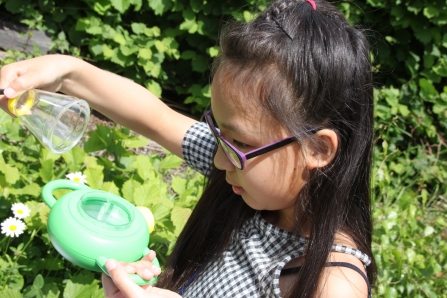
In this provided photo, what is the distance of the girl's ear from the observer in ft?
4.33

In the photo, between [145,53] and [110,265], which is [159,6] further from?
[110,265]

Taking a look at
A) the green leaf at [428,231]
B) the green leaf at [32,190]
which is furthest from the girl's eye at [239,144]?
the green leaf at [428,231]

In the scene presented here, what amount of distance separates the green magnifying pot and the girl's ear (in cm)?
45

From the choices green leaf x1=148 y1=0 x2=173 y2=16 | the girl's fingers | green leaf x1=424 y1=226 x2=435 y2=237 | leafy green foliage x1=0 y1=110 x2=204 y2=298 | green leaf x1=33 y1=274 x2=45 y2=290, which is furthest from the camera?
green leaf x1=148 y1=0 x2=173 y2=16

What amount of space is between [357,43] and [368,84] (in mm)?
102

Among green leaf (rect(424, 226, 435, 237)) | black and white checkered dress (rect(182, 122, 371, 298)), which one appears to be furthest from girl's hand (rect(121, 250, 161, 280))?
green leaf (rect(424, 226, 435, 237))

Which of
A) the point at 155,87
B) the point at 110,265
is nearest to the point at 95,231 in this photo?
the point at 110,265

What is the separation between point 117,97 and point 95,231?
1.74ft

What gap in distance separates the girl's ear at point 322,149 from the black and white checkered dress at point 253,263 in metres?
0.21

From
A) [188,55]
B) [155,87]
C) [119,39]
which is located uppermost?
[119,39]

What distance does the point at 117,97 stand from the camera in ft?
5.67

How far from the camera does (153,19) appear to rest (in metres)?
4.07

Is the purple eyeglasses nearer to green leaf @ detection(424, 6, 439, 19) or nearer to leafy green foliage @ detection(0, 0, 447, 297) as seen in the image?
leafy green foliage @ detection(0, 0, 447, 297)

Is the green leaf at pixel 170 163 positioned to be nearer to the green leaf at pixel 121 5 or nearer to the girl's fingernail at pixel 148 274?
the girl's fingernail at pixel 148 274
